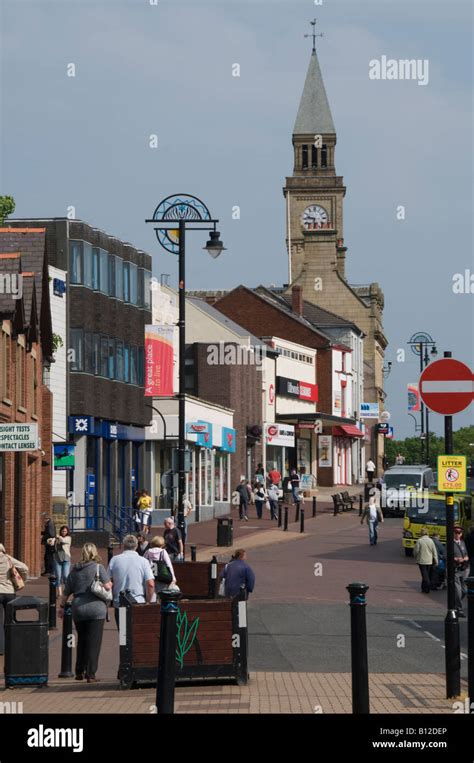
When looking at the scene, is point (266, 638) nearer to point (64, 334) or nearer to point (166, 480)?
point (166, 480)

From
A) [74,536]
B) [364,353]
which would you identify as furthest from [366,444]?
[74,536]

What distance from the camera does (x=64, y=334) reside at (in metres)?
46.7

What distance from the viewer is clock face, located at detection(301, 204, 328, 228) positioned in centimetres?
14025

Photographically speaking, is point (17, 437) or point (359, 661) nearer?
point (359, 661)

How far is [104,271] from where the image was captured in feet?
161

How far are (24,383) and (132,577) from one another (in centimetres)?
1758

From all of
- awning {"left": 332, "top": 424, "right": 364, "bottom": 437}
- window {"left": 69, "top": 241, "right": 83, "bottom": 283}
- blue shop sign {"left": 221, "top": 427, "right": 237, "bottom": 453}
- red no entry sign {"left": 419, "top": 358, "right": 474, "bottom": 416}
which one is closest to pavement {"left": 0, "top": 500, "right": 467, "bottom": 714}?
red no entry sign {"left": 419, "top": 358, "right": 474, "bottom": 416}

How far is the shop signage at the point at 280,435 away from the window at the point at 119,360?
2634 centimetres

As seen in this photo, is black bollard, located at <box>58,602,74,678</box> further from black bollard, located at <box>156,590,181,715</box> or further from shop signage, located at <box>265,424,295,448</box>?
shop signage, located at <box>265,424,295,448</box>

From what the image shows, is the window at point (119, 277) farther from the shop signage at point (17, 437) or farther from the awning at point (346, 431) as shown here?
the awning at point (346, 431)

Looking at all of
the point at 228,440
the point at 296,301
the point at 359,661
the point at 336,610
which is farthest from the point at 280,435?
the point at 359,661

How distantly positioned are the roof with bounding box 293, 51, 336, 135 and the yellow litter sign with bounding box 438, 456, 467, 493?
130m

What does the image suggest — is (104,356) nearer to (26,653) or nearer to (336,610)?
(336,610)
